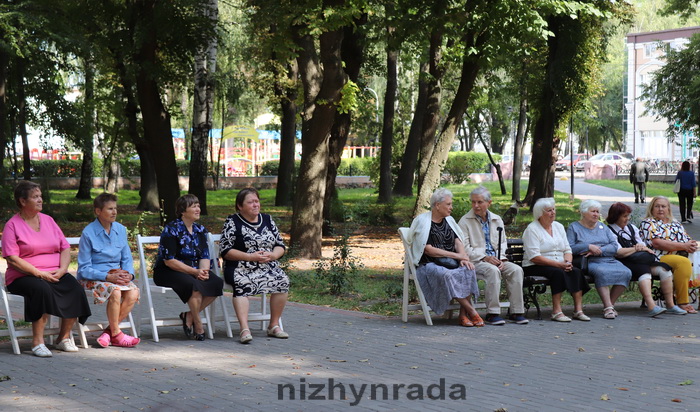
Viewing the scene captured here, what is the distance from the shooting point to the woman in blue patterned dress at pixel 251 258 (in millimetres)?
9117

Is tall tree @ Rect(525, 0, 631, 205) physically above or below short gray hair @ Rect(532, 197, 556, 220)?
above

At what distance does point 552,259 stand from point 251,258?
3442 millimetres

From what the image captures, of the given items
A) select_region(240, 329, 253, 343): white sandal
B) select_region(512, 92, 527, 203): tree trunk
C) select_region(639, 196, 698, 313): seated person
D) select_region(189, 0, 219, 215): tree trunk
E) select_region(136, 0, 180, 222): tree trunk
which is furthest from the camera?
select_region(512, 92, 527, 203): tree trunk

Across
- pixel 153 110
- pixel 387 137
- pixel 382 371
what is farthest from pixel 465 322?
pixel 387 137

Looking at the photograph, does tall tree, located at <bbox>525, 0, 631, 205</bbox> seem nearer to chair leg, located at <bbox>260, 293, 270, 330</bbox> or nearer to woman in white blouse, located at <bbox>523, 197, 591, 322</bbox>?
woman in white blouse, located at <bbox>523, 197, 591, 322</bbox>

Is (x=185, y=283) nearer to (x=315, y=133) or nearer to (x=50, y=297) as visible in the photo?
(x=50, y=297)

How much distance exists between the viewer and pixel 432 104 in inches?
958

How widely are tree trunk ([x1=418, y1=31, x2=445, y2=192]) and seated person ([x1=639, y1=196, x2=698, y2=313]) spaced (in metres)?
11.5

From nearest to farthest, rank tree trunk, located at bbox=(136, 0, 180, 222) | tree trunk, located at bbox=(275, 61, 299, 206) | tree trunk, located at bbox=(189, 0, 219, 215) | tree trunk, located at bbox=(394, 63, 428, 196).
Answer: tree trunk, located at bbox=(136, 0, 180, 222) < tree trunk, located at bbox=(189, 0, 219, 215) < tree trunk, located at bbox=(275, 61, 299, 206) < tree trunk, located at bbox=(394, 63, 428, 196)

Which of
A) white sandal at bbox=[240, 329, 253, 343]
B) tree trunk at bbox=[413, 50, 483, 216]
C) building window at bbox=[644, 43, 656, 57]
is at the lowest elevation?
white sandal at bbox=[240, 329, 253, 343]

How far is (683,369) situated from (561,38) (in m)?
19.3

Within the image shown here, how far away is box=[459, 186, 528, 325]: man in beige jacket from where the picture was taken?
10062mm

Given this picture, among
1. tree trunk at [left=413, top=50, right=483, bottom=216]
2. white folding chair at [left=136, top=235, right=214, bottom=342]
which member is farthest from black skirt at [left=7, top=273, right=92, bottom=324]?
tree trunk at [left=413, top=50, right=483, bottom=216]

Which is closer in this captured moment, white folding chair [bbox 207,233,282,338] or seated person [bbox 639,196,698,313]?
white folding chair [bbox 207,233,282,338]
